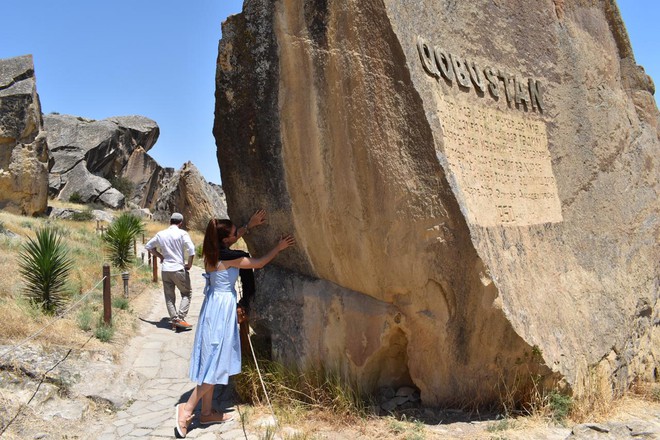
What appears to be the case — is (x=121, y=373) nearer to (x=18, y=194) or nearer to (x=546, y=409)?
(x=546, y=409)

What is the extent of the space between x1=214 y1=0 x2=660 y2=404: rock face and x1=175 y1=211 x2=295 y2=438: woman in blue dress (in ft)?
1.65

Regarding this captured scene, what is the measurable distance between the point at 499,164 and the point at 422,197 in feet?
3.31

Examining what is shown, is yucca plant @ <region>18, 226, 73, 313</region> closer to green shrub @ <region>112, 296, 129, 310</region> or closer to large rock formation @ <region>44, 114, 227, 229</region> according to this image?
green shrub @ <region>112, 296, 129, 310</region>

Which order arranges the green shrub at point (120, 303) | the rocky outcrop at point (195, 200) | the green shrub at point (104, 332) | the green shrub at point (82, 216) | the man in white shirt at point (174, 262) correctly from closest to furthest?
1. the green shrub at point (104, 332)
2. the man in white shirt at point (174, 262)
3. the green shrub at point (120, 303)
4. the rocky outcrop at point (195, 200)
5. the green shrub at point (82, 216)

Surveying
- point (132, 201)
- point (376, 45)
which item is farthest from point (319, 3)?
point (132, 201)

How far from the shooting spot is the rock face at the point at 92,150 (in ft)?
89.7

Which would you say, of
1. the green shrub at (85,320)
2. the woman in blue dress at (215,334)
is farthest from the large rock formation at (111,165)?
the woman in blue dress at (215,334)

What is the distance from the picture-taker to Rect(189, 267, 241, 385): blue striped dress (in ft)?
13.7

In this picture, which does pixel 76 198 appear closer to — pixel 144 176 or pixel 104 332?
pixel 144 176

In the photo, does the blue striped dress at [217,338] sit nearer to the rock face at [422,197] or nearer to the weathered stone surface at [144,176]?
the rock face at [422,197]

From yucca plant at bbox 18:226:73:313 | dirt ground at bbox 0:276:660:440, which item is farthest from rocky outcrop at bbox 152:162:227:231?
dirt ground at bbox 0:276:660:440

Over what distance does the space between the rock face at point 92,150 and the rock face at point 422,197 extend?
23362mm

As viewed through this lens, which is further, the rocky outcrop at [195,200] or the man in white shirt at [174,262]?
the rocky outcrop at [195,200]

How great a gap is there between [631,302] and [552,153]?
165 cm
